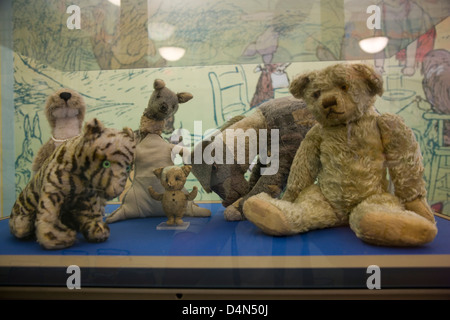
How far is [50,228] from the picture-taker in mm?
819

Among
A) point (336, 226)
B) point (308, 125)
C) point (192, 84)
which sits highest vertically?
point (192, 84)

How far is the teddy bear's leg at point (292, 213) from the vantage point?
2.89ft

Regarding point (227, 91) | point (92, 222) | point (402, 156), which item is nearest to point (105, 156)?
point (92, 222)

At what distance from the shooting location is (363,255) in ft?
2.49

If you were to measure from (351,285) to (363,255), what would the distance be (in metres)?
0.09

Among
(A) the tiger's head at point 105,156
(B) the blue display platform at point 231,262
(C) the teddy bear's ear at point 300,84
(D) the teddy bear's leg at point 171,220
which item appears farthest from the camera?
(D) the teddy bear's leg at point 171,220

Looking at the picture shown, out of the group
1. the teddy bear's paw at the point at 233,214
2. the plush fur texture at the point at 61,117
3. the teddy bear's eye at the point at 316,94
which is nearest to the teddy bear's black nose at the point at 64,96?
the plush fur texture at the point at 61,117

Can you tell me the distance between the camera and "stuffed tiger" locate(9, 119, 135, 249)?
815 mm

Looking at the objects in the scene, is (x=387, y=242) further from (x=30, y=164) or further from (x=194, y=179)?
(x=30, y=164)

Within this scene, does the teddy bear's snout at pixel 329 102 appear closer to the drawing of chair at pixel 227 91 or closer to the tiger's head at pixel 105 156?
the drawing of chair at pixel 227 91

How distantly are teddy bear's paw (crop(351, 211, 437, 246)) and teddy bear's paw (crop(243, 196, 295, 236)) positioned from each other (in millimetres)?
218

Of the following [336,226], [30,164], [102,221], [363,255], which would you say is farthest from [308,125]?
[30,164]

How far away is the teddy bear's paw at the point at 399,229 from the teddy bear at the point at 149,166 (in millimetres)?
536

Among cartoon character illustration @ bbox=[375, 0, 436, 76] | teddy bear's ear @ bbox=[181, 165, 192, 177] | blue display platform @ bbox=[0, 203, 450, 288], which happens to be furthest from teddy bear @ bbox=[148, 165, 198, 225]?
cartoon character illustration @ bbox=[375, 0, 436, 76]
